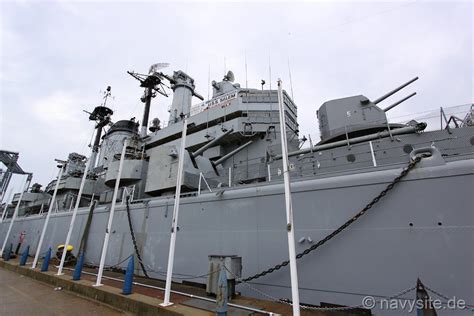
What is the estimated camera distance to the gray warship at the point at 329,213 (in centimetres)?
406

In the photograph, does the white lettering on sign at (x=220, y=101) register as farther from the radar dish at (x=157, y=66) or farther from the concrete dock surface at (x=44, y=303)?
the concrete dock surface at (x=44, y=303)

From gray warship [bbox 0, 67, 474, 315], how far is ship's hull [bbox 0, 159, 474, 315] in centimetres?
2

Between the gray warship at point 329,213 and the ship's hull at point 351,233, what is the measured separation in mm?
17

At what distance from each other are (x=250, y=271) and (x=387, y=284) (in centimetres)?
274

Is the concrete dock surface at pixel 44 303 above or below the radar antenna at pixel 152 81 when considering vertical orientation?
below

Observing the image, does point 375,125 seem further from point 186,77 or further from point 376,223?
point 186,77

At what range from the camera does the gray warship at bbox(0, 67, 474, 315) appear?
4059 mm

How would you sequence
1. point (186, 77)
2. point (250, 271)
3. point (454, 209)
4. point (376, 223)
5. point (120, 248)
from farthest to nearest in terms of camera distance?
point (186, 77), point (120, 248), point (250, 271), point (376, 223), point (454, 209)

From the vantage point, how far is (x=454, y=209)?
4004mm

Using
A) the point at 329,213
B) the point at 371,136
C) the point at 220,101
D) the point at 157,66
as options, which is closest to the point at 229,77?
the point at 220,101

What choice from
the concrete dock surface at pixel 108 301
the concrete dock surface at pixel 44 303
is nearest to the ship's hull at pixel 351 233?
the concrete dock surface at pixel 108 301

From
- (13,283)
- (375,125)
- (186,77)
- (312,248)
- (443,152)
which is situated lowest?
(13,283)

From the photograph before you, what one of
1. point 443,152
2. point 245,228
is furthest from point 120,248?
point 443,152

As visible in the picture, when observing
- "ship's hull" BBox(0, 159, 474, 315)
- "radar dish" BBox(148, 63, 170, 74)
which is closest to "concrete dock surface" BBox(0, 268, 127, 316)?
"ship's hull" BBox(0, 159, 474, 315)
